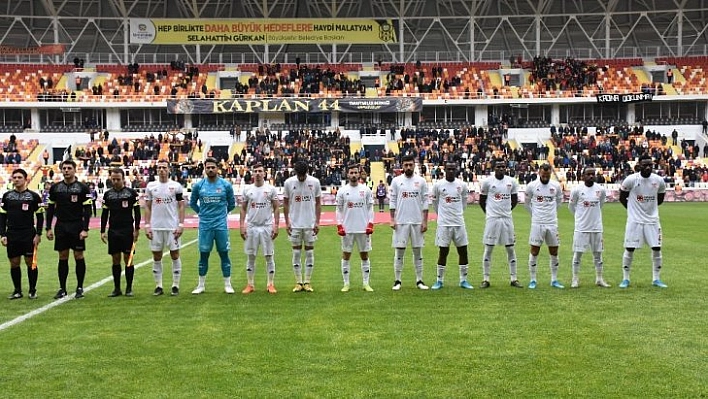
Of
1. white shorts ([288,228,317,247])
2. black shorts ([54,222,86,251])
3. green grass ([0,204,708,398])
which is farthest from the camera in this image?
white shorts ([288,228,317,247])

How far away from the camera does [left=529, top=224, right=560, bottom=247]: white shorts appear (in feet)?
36.5

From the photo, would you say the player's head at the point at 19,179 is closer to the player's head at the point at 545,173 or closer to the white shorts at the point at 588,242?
the player's head at the point at 545,173

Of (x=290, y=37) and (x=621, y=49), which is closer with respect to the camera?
(x=290, y=37)

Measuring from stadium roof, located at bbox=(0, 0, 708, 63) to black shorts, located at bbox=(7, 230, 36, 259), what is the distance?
48.3 m

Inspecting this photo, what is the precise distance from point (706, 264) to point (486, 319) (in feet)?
24.5

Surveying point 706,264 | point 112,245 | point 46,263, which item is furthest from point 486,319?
point 46,263

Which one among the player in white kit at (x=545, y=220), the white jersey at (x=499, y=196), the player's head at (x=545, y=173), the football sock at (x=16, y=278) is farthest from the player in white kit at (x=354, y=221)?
the football sock at (x=16, y=278)

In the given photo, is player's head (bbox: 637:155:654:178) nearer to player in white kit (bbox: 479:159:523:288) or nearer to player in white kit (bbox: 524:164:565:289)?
player in white kit (bbox: 524:164:565:289)

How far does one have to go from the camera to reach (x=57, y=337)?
26.0 ft

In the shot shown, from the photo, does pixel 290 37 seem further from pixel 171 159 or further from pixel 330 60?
pixel 171 159

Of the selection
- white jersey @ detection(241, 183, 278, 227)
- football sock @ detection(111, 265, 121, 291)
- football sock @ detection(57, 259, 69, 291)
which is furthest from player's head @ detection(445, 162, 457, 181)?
football sock @ detection(57, 259, 69, 291)

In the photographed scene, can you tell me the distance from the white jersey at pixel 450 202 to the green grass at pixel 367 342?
108 centimetres

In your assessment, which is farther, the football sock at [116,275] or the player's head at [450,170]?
the player's head at [450,170]

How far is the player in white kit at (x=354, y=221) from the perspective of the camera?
10945mm
